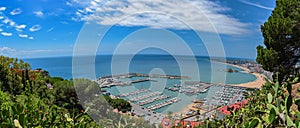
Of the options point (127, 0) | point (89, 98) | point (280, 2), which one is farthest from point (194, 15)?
point (280, 2)

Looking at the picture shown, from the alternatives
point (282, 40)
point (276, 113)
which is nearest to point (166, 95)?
point (276, 113)

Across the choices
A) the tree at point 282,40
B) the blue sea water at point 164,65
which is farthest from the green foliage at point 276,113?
the tree at point 282,40

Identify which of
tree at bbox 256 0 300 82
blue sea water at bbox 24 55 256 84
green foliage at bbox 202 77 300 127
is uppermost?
tree at bbox 256 0 300 82

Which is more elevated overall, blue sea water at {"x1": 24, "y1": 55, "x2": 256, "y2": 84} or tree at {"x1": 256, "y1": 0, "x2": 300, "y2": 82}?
tree at {"x1": 256, "y1": 0, "x2": 300, "y2": 82}

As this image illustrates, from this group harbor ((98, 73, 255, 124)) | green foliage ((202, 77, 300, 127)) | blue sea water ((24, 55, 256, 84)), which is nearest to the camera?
green foliage ((202, 77, 300, 127))

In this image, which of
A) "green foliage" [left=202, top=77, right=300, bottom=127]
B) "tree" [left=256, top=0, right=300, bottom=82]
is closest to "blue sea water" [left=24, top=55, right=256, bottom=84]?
"green foliage" [left=202, top=77, right=300, bottom=127]

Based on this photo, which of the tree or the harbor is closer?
the harbor

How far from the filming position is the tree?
687 centimetres

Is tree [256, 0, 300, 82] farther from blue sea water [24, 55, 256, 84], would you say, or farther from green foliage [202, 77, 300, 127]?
green foliage [202, 77, 300, 127]

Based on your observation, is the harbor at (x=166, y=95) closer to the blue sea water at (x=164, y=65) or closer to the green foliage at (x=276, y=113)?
the blue sea water at (x=164, y=65)

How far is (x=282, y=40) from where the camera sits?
281 inches

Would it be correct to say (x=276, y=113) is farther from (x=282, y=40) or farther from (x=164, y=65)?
(x=282, y=40)

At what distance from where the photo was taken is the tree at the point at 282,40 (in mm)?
6867

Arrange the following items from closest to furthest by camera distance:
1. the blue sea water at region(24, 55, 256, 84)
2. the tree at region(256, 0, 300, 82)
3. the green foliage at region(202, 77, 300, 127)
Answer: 1. the green foliage at region(202, 77, 300, 127)
2. the blue sea water at region(24, 55, 256, 84)
3. the tree at region(256, 0, 300, 82)
